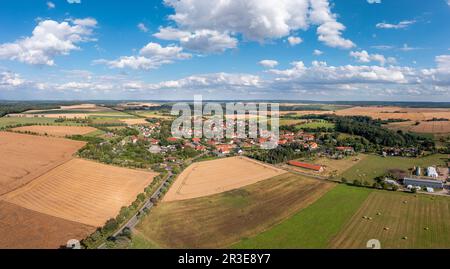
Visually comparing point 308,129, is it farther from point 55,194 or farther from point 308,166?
point 55,194

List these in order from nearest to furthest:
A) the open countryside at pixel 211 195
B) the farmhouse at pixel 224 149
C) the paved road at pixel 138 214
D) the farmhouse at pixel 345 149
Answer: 1. the open countryside at pixel 211 195
2. the paved road at pixel 138 214
3. the farmhouse at pixel 224 149
4. the farmhouse at pixel 345 149

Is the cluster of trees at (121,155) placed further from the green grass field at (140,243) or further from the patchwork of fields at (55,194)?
the green grass field at (140,243)

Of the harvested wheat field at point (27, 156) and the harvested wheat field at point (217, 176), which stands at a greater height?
the harvested wheat field at point (27, 156)

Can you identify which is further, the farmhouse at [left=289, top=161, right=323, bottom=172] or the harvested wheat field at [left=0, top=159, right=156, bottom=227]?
the farmhouse at [left=289, top=161, right=323, bottom=172]

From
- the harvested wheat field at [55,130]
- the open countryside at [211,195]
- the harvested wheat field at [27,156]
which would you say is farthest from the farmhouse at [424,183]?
the harvested wheat field at [55,130]

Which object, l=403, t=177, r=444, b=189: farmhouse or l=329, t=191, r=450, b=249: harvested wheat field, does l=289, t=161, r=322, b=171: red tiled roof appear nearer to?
l=403, t=177, r=444, b=189: farmhouse

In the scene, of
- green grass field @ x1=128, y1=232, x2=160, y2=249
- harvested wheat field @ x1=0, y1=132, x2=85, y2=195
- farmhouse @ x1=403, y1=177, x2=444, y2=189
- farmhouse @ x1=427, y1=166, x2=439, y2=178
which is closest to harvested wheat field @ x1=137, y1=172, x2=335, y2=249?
green grass field @ x1=128, y1=232, x2=160, y2=249
